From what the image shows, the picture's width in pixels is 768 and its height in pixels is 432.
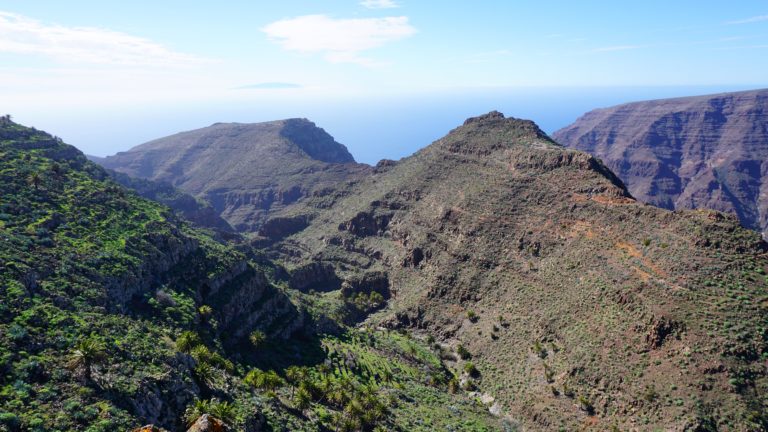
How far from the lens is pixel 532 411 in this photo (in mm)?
54969

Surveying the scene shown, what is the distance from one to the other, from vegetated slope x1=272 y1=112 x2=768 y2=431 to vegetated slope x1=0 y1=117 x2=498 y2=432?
9685 millimetres

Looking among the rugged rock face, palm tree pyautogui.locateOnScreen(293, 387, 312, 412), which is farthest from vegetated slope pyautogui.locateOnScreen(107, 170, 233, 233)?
palm tree pyautogui.locateOnScreen(293, 387, 312, 412)

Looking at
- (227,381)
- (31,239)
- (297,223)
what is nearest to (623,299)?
(227,381)

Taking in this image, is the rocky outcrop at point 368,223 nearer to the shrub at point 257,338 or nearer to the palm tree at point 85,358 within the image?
the shrub at point 257,338

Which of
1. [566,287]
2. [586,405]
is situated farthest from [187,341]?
[566,287]

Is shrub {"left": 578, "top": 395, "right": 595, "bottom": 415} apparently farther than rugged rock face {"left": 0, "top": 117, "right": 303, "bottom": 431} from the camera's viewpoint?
Yes

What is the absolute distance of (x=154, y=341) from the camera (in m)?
39.5

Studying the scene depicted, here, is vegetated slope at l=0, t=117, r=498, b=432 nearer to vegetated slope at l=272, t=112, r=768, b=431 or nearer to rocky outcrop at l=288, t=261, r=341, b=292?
vegetated slope at l=272, t=112, r=768, b=431

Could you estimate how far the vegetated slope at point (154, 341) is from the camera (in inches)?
1163

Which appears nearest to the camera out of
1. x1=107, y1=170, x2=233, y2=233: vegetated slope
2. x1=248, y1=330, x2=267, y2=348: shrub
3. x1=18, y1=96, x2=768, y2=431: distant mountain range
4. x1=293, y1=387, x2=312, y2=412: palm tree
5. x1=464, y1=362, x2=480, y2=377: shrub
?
x1=293, y1=387, x2=312, y2=412: palm tree

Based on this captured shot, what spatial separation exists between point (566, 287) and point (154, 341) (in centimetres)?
5698

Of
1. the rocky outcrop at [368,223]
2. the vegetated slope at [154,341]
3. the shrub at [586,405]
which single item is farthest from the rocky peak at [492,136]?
the shrub at [586,405]

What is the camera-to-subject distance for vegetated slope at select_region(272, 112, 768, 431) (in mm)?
46969

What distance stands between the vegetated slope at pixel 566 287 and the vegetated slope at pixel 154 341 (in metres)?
9.69
